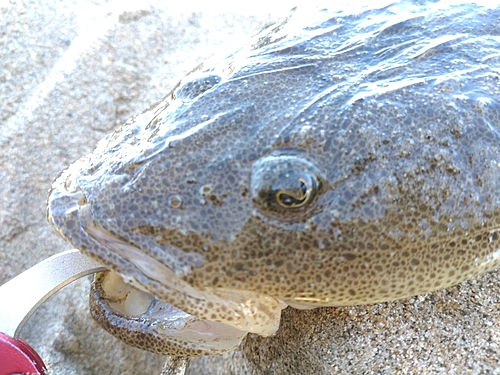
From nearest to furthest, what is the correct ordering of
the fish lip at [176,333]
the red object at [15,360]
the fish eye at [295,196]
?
the fish eye at [295,196] → the red object at [15,360] → the fish lip at [176,333]

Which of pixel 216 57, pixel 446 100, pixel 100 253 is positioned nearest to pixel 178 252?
pixel 100 253

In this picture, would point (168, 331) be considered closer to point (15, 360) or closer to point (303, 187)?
point (15, 360)

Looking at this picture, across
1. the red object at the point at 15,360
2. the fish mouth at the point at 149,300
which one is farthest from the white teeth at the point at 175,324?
the red object at the point at 15,360

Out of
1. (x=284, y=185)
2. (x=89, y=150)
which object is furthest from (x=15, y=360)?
(x=89, y=150)

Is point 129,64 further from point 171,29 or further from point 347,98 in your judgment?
point 347,98

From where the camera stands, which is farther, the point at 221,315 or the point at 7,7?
the point at 7,7

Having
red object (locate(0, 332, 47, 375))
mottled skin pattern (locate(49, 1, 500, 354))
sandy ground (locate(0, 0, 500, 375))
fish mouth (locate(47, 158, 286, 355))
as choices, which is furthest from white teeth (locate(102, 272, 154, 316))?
sandy ground (locate(0, 0, 500, 375))

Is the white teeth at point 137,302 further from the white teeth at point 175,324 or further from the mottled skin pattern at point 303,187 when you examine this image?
the mottled skin pattern at point 303,187
